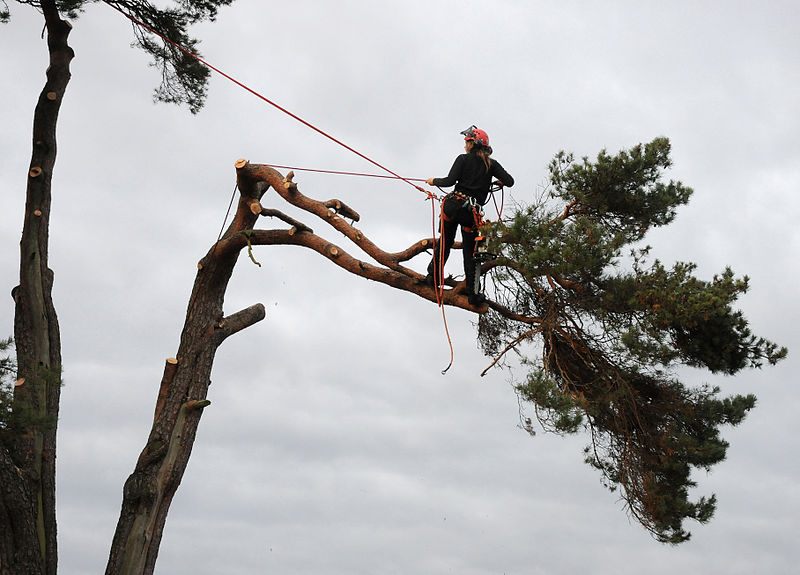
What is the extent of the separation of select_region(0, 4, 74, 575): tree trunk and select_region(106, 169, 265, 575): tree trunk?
2.34 feet

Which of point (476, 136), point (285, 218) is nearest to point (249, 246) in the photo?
point (285, 218)

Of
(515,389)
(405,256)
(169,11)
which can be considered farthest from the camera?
(169,11)

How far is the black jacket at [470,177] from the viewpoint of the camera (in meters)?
7.85

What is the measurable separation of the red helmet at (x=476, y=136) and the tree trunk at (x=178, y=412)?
2.44 metres

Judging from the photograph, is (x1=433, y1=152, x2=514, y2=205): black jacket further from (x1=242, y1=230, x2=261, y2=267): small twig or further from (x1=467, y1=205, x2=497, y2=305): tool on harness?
(x1=242, y1=230, x2=261, y2=267): small twig

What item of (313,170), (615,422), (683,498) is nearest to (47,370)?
(313,170)

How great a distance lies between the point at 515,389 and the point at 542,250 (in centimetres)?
120

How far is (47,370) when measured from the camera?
8719mm

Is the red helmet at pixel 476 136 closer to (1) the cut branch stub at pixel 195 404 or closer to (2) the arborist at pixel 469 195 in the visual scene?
(2) the arborist at pixel 469 195

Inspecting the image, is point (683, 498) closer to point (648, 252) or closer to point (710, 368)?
point (710, 368)

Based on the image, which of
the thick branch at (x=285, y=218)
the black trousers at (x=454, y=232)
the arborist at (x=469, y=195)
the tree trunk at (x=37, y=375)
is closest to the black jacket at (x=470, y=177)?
the arborist at (x=469, y=195)

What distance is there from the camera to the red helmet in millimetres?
7941

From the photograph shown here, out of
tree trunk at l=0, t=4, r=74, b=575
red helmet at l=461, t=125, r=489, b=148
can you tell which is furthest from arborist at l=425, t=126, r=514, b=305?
tree trunk at l=0, t=4, r=74, b=575

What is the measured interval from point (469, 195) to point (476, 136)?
478mm
